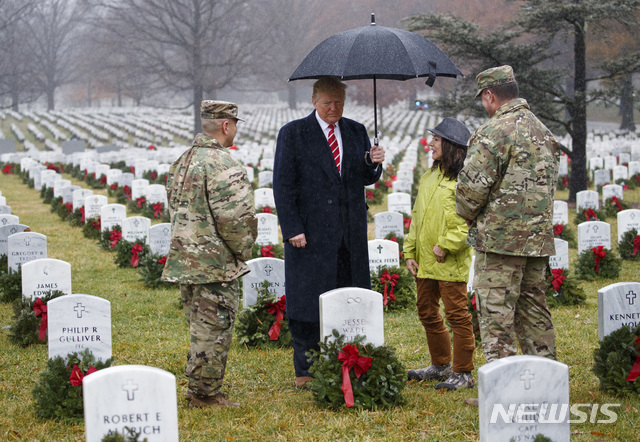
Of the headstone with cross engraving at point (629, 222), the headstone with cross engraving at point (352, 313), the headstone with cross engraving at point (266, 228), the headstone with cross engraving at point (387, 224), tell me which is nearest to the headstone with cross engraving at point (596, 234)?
the headstone with cross engraving at point (629, 222)

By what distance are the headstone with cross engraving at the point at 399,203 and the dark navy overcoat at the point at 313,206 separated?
766 cm

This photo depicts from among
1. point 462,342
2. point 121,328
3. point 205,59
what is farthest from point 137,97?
point 462,342

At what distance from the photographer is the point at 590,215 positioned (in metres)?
13.1

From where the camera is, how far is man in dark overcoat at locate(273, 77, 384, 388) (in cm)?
517

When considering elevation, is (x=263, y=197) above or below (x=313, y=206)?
below

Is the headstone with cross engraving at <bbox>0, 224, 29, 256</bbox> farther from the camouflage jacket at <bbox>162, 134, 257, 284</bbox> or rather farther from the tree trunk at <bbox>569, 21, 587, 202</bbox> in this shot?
the tree trunk at <bbox>569, 21, 587, 202</bbox>

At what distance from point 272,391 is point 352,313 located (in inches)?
40.0

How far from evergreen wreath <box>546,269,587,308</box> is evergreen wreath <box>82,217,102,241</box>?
797cm

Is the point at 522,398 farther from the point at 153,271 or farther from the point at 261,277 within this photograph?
the point at 153,271

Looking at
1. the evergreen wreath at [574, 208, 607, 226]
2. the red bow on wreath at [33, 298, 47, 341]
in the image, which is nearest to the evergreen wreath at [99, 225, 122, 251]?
the red bow on wreath at [33, 298, 47, 341]

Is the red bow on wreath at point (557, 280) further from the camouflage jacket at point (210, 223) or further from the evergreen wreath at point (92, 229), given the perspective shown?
the evergreen wreath at point (92, 229)

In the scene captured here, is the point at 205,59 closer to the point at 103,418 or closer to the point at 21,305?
the point at 21,305

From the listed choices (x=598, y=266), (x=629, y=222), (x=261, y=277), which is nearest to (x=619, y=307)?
(x=261, y=277)

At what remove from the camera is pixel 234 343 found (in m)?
6.78
